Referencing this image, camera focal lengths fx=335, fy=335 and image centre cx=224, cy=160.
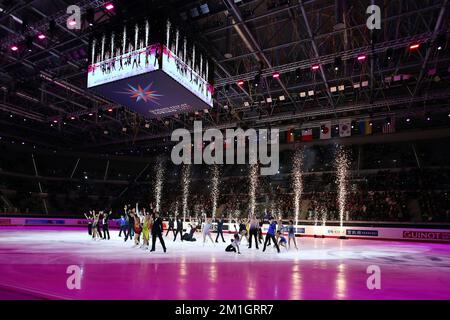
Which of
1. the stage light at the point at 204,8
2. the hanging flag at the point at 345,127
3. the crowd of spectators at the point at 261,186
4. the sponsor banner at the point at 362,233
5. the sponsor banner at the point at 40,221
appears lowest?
the sponsor banner at the point at 40,221

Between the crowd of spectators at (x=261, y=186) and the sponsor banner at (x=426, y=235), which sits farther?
the crowd of spectators at (x=261, y=186)

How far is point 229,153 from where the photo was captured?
3762cm

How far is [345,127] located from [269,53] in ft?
28.8

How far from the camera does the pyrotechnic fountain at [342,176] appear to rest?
28356mm

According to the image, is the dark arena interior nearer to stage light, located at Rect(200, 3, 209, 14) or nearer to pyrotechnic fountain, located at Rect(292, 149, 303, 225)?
stage light, located at Rect(200, 3, 209, 14)

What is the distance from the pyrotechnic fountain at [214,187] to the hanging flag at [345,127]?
15774 millimetres

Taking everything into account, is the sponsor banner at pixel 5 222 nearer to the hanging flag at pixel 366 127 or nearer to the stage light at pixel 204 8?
the stage light at pixel 204 8
